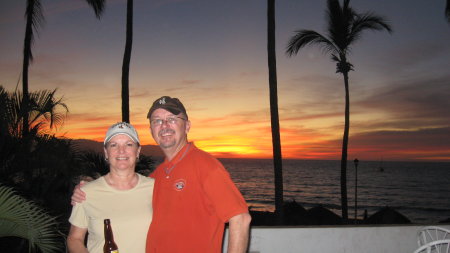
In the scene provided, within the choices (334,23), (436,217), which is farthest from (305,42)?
(436,217)

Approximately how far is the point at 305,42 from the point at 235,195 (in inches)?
480

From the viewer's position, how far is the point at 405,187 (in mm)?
61156

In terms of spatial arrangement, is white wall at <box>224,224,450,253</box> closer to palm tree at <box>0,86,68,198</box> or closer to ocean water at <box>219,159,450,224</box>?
palm tree at <box>0,86,68,198</box>

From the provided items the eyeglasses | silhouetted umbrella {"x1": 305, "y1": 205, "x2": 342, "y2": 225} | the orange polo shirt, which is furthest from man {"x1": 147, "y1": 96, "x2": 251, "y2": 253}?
silhouetted umbrella {"x1": 305, "y1": 205, "x2": 342, "y2": 225}

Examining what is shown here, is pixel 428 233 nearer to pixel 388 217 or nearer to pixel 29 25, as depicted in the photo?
pixel 29 25

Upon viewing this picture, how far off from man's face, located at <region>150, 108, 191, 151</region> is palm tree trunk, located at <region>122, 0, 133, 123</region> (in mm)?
7325

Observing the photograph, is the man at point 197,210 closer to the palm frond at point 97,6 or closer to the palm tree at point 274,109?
the palm tree at point 274,109

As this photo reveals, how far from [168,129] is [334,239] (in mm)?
3212

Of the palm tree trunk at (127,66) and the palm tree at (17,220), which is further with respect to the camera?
the palm tree trunk at (127,66)

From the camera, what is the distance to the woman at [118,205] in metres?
2.05

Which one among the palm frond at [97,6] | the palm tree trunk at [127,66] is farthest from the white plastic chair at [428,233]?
the palm frond at [97,6]

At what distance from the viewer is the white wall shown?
4465 mm

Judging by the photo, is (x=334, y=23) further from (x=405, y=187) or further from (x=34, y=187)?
(x=405, y=187)

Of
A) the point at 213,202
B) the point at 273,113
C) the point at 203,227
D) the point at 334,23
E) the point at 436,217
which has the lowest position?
the point at 436,217
